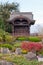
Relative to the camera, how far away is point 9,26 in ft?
146

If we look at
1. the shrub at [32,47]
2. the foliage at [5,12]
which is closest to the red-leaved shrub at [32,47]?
the shrub at [32,47]

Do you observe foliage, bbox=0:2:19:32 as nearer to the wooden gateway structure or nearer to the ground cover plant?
the wooden gateway structure

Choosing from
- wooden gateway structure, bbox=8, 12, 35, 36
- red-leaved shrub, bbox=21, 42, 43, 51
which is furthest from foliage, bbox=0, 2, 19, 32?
red-leaved shrub, bbox=21, 42, 43, 51

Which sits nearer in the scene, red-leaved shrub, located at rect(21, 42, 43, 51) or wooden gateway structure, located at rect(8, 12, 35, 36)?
red-leaved shrub, located at rect(21, 42, 43, 51)

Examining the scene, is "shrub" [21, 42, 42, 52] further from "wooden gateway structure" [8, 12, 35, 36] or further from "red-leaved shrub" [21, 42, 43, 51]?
→ "wooden gateway structure" [8, 12, 35, 36]

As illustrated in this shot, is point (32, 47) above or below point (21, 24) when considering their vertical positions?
above

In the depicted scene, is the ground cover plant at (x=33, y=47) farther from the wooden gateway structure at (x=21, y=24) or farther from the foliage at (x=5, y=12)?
the wooden gateway structure at (x=21, y=24)

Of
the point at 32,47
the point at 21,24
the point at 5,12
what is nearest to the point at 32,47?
the point at 32,47

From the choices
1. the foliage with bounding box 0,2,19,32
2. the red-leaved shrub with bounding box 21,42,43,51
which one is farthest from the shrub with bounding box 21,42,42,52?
the foliage with bounding box 0,2,19,32

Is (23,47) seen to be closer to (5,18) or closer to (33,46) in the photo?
(33,46)

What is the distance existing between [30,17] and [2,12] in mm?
5741

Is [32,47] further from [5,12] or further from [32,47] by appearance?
[5,12]

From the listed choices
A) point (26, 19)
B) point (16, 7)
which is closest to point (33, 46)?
point (26, 19)

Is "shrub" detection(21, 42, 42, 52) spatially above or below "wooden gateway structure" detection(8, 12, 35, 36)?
above
